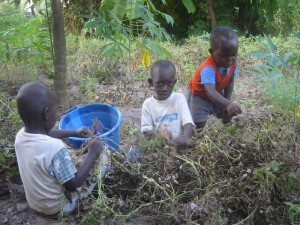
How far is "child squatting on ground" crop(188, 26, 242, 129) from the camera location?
280 centimetres

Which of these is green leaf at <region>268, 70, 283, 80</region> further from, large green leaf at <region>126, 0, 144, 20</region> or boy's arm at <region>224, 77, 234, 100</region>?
large green leaf at <region>126, 0, 144, 20</region>

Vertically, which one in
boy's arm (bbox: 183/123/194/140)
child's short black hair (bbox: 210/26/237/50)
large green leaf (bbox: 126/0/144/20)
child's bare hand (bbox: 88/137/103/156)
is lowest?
boy's arm (bbox: 183/123/194/140)

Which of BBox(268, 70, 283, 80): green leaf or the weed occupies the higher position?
BBox(268, 70, 283, 80): green leaf

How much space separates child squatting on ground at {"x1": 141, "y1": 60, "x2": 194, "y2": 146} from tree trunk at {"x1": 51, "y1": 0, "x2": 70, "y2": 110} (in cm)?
111

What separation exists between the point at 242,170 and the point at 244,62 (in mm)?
3430

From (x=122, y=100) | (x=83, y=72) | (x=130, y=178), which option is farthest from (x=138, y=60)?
(x=130, y=178)

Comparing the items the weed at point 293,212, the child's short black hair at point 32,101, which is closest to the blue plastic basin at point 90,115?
the child's short black hair at point 32,101

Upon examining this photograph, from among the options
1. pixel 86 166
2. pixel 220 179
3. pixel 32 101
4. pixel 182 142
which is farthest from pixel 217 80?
pixel 32 101

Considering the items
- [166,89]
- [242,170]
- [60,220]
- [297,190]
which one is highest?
[166,89]

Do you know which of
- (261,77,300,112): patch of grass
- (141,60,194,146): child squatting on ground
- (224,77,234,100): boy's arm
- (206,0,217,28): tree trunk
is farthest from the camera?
(206,0,217,28): tree trunk

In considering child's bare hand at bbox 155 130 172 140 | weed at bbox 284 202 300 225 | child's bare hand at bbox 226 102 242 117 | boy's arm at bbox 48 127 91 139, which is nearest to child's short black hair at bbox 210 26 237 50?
child's bare hand at bbox 226 102 242 117

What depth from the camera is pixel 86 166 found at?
86.9 inches

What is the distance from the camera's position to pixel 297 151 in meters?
2.25

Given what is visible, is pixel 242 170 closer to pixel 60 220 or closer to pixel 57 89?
pixel 60 220
